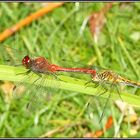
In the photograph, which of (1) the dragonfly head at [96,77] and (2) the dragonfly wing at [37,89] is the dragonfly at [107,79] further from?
(2) the dragonfly wing at [37,89]

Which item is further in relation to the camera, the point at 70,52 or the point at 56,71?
the point at 70,52

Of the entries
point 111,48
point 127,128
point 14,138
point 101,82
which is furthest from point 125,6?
point 101,82

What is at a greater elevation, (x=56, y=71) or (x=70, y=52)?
(x=70, y=52)

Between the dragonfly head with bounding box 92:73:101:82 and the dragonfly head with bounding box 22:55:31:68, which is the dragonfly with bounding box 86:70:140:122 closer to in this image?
the dragonfly head with bounding box 92:73:101:82

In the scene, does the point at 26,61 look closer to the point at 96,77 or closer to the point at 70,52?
the point at 96,77

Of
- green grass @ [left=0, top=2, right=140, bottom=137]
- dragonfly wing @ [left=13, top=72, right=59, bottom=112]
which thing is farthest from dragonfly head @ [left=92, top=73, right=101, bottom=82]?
green grass @ [left=0, top=2, right=140, bottom=137]

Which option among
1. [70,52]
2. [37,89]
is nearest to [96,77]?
[37,89]

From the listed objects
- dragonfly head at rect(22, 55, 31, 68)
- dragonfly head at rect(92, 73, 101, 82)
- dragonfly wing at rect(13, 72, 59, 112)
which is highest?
dragonfly head at rect(22, 55, 31, 68)

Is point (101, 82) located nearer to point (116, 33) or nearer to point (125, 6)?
point (116, 33)

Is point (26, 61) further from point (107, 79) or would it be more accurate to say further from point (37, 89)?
point (107, 79)

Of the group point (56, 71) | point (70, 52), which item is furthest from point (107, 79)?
point (70, 52)
